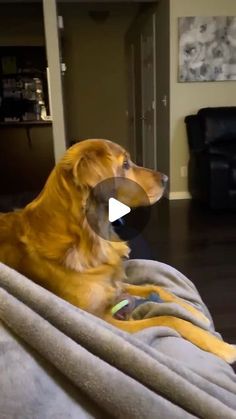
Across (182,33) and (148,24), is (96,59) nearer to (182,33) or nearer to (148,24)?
(148,24)

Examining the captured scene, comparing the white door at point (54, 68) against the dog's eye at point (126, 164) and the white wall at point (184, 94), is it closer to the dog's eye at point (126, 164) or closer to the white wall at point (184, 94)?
the white wall at point (184, 94)

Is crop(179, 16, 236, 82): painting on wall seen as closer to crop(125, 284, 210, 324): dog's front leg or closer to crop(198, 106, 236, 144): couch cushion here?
crop(198, 106, 236, 144): couch cushion

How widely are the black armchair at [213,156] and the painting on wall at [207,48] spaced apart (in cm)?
41

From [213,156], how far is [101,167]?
9.52 ft

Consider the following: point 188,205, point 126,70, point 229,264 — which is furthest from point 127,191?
point 126,70

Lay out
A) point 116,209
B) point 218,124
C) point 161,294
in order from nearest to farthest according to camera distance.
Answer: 1. point 116,209
2. point 161,294
3. point 218,124

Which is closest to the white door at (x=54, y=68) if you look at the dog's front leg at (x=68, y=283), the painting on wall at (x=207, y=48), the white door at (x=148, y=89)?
the painting on wall at (x=207, y=48)

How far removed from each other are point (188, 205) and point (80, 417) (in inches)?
149

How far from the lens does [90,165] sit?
97 centimetres

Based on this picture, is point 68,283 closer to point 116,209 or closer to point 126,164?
point 116,209

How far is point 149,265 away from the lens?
52.4 inches

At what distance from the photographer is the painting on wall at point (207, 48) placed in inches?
162

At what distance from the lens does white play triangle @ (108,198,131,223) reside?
1.04 m
